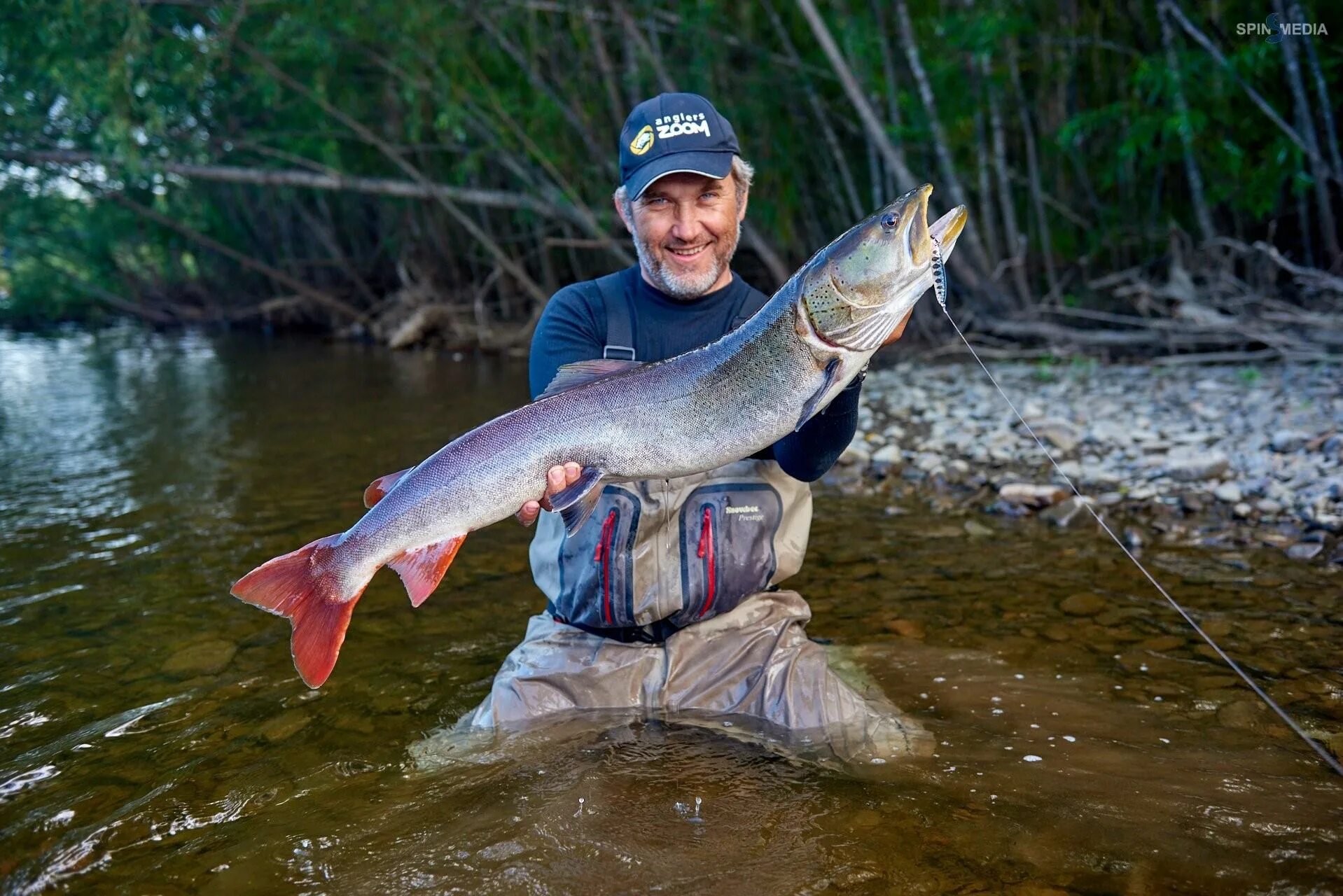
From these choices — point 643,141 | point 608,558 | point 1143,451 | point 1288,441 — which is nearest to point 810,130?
point 1143,451

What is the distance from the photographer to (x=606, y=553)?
3422 millimetres

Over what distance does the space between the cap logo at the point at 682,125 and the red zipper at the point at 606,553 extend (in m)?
1.32

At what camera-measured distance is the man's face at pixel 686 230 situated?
3.56 meters

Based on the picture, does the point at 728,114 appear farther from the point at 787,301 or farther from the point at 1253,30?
the point at 787,301

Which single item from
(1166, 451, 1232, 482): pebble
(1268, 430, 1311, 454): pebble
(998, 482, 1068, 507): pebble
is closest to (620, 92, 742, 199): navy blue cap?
(998, 482, 1068, 507): pebble

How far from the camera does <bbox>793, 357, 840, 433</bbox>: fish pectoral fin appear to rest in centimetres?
282

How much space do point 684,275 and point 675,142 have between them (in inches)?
17.9

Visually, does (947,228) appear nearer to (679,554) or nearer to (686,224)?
(686,224)

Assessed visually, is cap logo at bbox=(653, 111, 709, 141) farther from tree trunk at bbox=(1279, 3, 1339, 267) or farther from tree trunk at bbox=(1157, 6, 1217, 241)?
tree trunk at bbox=(1279, 3, 1339, 267)

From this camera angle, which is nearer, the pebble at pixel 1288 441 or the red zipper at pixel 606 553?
the red zipper at pixel 606 553

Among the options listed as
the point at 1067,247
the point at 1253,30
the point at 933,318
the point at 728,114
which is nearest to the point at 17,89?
the point at 728,114

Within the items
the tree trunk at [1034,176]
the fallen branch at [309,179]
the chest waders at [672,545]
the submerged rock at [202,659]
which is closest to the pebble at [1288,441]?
the chest waders at [672,545]

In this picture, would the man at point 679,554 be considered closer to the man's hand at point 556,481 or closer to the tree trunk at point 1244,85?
the man's hand at point 556,481

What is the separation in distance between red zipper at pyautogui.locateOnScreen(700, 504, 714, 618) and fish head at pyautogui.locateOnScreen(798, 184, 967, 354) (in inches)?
35.6
